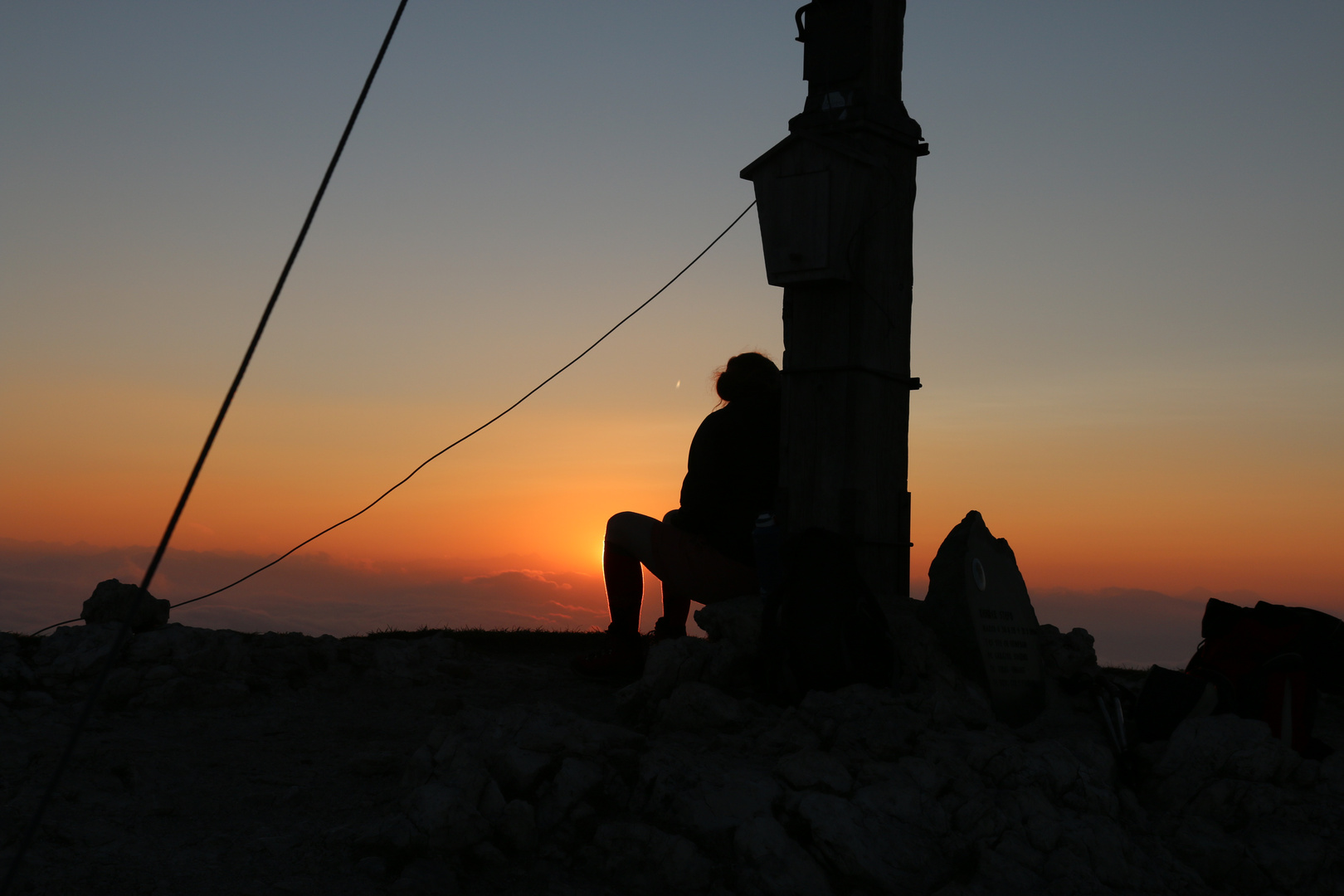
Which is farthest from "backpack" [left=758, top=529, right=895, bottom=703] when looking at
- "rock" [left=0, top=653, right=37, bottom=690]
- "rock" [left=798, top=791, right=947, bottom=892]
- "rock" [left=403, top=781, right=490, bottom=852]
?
"rock" [left=0, top=653, right=37, bottom=690]

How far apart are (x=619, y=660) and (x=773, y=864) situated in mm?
2451

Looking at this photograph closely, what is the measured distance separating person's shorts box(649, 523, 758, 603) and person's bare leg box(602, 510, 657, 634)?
17cm

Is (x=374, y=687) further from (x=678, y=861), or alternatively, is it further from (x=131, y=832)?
(x=678, y=861)

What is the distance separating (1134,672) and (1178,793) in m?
4.89

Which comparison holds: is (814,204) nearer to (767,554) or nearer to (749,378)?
(749,378)

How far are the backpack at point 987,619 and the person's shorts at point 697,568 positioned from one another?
35.4 inches

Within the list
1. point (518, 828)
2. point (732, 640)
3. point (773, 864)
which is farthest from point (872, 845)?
point (732, 640)

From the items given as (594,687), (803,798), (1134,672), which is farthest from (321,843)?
(1134,672)

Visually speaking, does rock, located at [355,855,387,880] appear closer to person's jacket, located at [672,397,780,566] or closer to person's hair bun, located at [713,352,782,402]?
person's jacket, located at [672,397,780,566]

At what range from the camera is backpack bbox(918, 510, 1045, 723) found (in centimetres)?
454

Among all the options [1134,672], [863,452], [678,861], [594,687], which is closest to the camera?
[678,861]

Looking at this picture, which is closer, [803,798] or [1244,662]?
[803,798]

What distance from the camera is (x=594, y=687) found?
17.5ft

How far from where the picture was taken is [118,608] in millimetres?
5766
